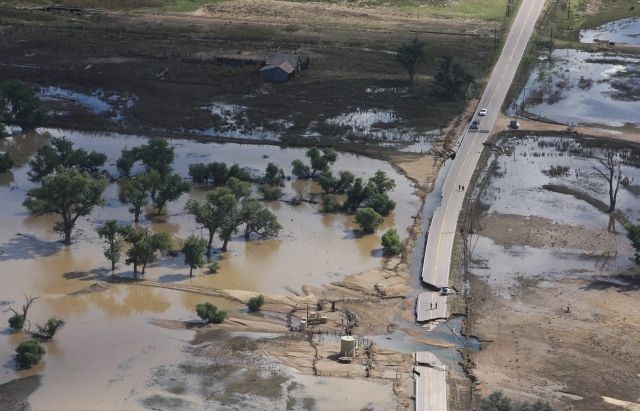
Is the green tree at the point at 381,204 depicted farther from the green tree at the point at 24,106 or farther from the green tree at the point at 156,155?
the green tree at the point at 24,106

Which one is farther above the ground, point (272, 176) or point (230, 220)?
point (272, 176)

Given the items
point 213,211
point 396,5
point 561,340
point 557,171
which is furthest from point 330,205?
point 396,5

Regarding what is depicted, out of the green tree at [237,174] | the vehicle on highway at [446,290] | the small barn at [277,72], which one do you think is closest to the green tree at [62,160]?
the green tree at [237,174]

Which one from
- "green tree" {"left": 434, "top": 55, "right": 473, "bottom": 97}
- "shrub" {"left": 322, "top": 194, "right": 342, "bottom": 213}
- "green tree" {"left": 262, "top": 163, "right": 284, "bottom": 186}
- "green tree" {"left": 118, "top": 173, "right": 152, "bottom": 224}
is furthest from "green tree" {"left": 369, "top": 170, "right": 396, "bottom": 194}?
"green tree" {"left": 434, "top": 55, "right": 473, "bottom": 97}

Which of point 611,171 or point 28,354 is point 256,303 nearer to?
point 28,354

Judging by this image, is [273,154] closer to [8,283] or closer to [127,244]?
[127,244]

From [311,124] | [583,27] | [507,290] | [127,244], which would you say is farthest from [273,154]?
[583,27]

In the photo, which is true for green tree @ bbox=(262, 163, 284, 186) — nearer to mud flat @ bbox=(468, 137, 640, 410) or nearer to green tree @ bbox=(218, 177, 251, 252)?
green tree @ bbox=(218, 177, 251, 252)
